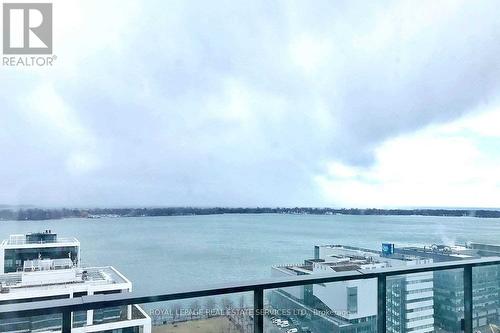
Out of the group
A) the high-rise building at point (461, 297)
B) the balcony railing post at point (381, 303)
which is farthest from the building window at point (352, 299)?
the high-rise building at point (461, 297)

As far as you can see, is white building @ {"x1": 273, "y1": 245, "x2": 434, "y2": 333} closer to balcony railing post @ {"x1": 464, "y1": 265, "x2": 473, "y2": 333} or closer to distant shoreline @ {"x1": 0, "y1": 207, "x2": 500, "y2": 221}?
balcony railing post @ {"x1": 464, "y1": 265, "x2": 473, "y2": 333}

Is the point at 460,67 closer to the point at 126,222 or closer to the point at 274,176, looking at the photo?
the point at 126,222

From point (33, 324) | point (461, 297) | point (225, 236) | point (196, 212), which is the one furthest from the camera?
point (225, 236)

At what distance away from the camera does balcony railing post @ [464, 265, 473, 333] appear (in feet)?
6.49

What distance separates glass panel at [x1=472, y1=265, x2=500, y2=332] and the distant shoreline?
3.41m

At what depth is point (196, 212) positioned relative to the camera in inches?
253

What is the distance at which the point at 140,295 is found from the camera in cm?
119

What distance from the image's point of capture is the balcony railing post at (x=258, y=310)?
138 centimetres

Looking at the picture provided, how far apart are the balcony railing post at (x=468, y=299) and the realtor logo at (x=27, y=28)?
4103 mm

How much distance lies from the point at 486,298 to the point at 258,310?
1487mm

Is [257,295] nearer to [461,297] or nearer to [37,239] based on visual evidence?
[461,297]

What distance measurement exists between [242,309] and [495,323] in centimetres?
165

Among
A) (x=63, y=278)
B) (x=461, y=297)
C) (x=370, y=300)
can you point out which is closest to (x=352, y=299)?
(x=370, y=300)

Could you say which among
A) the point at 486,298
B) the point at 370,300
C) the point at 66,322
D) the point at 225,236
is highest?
the point at 66,322
